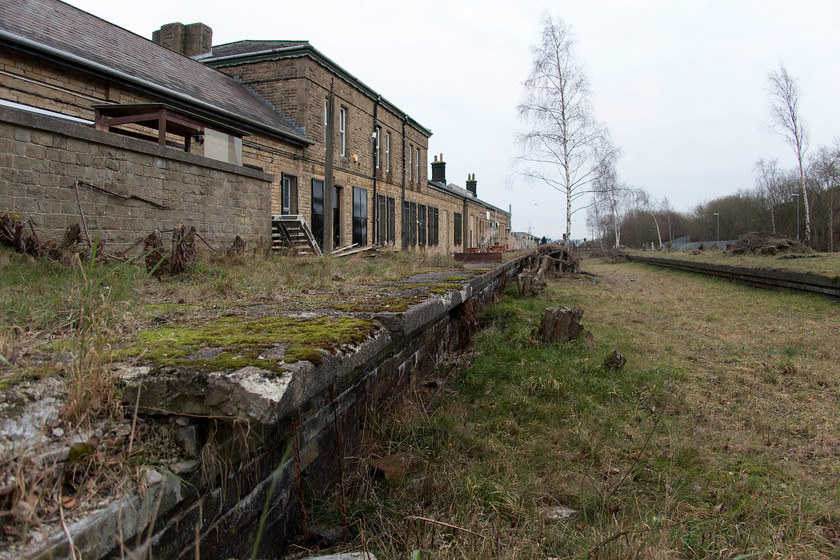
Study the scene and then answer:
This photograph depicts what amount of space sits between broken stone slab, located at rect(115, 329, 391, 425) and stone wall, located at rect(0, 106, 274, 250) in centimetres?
384

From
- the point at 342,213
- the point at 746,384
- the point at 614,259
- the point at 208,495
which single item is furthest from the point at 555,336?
the point at 614,259

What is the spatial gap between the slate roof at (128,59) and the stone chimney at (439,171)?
20132 mm

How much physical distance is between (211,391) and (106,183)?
634cm

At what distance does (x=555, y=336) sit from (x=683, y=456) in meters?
2.85

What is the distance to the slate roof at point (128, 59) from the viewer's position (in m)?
8.84

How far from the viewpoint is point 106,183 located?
6.52 metres

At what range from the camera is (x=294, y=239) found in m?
11.6

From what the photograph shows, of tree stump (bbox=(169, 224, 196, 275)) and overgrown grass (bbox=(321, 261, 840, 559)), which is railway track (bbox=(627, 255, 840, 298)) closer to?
overgrown grass (bbox=(321, 261, 840, 559))

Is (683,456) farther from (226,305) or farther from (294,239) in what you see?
(294,239)

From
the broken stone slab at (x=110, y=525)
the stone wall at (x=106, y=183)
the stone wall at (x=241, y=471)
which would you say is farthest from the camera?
the stone wall at (x=106, y=183)

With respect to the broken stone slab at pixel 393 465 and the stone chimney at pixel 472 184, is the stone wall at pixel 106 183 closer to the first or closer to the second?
the broken stone slab at pixel 393 465

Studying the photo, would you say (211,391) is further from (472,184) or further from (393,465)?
(472,184)

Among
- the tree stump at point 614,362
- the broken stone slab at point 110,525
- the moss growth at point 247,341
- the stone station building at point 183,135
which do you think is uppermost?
the stone station building at point 183,135

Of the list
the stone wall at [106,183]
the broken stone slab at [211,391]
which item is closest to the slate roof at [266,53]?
the stone wall at [106,183]
